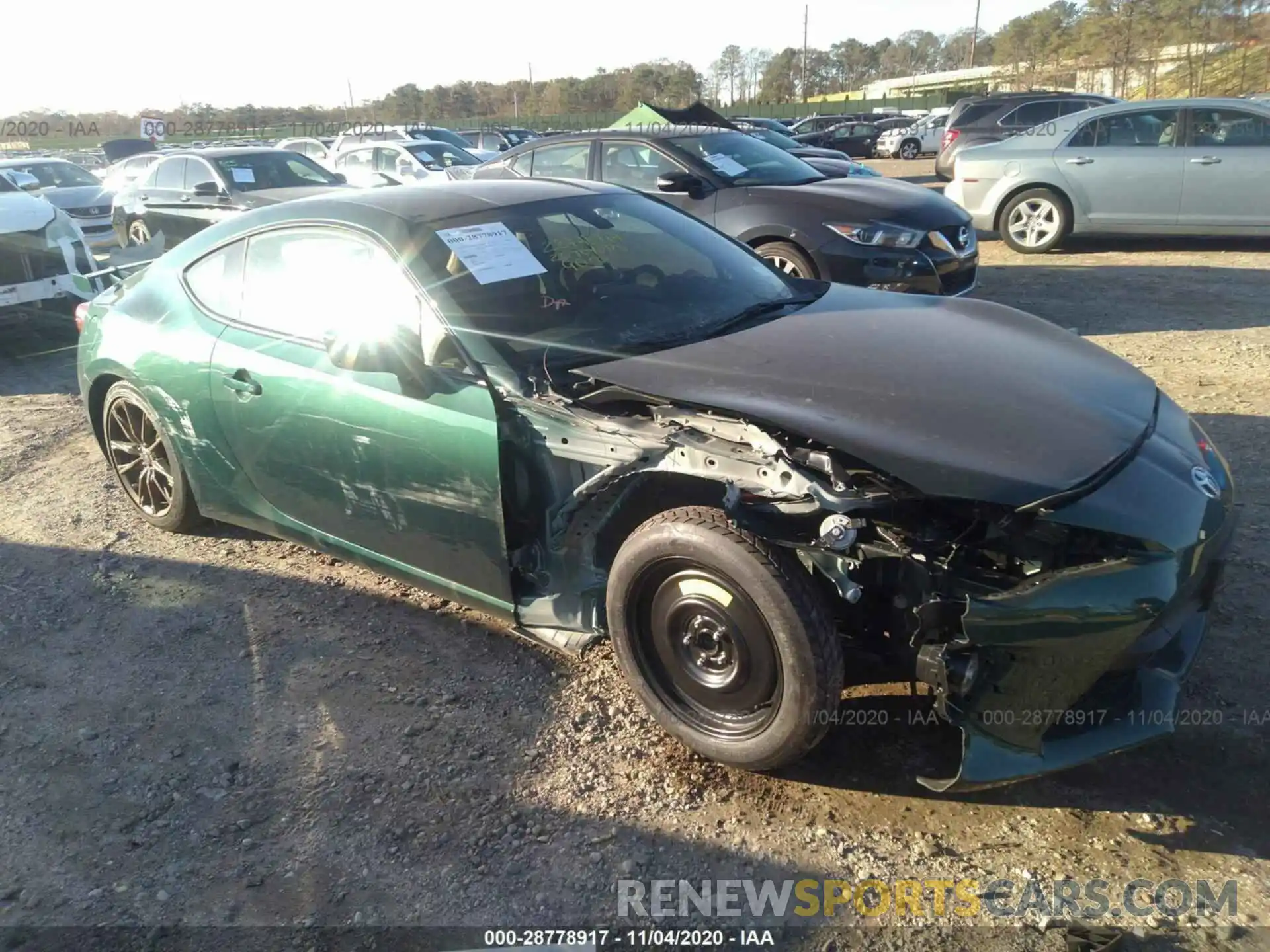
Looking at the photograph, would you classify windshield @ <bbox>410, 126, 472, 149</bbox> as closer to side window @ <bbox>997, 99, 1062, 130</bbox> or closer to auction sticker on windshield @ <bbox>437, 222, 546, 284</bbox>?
side window @ <bbox>997, 99, 1062, 130</bbox>

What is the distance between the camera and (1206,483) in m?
2.73

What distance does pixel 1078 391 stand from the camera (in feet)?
9.66

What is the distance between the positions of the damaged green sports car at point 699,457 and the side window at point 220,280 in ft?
0.05

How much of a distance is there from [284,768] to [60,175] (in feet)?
55.3

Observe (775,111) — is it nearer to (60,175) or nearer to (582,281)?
(60,175)

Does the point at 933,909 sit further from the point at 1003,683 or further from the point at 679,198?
the point at 679,198

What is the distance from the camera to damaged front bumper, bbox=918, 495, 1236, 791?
229 cm

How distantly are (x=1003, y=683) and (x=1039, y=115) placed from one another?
15.8 meters

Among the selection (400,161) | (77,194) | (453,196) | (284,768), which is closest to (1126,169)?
(453,196)

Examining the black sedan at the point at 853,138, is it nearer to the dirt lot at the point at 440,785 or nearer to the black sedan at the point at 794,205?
the black sedan at the point at 794,205

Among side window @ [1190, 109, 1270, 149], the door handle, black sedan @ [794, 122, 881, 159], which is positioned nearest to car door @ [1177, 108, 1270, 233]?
side window @ [1190, 109, 1270, 149]

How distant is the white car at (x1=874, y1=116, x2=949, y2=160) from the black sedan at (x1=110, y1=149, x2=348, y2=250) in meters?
24.0

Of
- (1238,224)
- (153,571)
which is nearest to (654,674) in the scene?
(153,571)

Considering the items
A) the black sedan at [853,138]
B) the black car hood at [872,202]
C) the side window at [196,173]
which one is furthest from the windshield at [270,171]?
the black sedan at [853,138]
